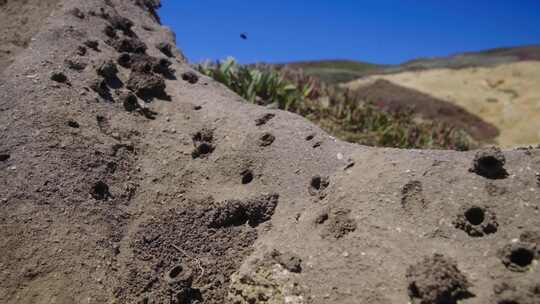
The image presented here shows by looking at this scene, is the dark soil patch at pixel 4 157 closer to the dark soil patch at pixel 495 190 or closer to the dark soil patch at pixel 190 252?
the dark soil patch at pixel 190 252

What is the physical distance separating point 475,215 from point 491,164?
431 mm

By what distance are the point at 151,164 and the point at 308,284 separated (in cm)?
219

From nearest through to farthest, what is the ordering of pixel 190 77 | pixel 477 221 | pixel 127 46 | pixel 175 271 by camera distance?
pixel 477 221 → pixel 175 271 → pixel 190 77 → pixel 127 46

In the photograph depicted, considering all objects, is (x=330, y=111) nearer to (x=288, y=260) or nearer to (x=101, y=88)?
(x=101, y=88)

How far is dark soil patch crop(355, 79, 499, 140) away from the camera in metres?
19.0

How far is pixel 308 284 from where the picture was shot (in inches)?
121

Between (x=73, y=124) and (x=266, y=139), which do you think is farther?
(x=73, y=124)

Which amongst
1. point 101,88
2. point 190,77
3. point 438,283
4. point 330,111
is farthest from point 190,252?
point 330,111

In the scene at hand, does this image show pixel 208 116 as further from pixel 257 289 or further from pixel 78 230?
pixel 257 289

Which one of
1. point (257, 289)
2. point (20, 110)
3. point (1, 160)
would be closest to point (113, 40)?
point (20, 110)

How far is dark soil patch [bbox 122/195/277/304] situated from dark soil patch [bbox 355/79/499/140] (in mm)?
14250

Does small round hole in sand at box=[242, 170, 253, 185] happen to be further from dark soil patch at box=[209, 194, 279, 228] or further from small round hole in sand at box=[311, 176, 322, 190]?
small round hole in sand at box=[311, 176, 322, 190]

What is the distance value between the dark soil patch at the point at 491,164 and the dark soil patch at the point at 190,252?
1466mm

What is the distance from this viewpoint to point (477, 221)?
120 inches
